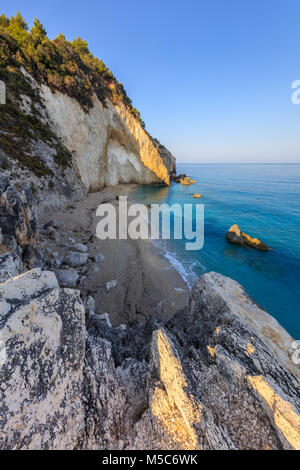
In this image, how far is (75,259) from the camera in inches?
394

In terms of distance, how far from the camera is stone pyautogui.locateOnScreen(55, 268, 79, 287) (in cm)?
842

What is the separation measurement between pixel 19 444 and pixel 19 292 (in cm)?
237

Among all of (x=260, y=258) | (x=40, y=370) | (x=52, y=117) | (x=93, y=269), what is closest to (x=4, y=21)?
(x=52, y=117)

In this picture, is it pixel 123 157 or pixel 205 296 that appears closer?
pixel 205 296

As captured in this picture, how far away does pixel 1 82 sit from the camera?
49.6 feet

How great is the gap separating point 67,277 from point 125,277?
3.31 metres

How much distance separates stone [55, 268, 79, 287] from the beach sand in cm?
38

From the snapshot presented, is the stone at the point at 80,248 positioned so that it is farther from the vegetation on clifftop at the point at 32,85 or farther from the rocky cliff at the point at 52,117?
the vegetation on clifftop at the point at 32,85

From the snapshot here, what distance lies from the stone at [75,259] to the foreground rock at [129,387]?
6.03m

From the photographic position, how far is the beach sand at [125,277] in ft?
27.7

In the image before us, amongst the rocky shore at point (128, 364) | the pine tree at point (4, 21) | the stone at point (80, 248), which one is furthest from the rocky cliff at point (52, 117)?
the rocky shore at point (128, 364)

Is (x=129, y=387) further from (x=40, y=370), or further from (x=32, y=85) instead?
(x=32, y=85)
